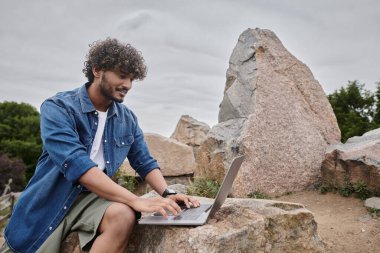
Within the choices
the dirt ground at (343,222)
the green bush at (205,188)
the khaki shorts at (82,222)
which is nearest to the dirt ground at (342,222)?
the dirt ground at (343,222)

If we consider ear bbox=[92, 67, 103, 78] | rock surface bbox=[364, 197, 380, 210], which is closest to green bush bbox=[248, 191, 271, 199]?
rock surface bbox=[364, 197, 380, 210]

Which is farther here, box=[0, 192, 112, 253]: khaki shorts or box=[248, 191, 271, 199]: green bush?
box=[248, 191, 271, 199]: green bush

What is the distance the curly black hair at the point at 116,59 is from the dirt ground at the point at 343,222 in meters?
2.73

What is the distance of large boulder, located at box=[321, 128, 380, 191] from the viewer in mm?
5660

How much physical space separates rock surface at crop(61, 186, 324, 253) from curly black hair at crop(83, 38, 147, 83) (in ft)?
3.71

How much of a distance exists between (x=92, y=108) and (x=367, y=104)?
12.6m

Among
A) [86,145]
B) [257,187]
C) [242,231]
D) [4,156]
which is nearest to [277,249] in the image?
[242,231]

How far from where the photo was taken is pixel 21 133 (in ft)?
96.2

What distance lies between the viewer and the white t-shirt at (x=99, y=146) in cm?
295

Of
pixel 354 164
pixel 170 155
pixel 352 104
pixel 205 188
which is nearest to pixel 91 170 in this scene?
pixel 205 188

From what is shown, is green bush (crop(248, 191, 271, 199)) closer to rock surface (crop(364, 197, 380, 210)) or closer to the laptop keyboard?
rock surface (crop(364, 197, 380, 210))

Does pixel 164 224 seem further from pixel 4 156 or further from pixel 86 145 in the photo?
pixel 4 156

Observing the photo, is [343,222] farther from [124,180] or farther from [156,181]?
[124,180]

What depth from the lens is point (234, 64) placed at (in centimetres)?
771
